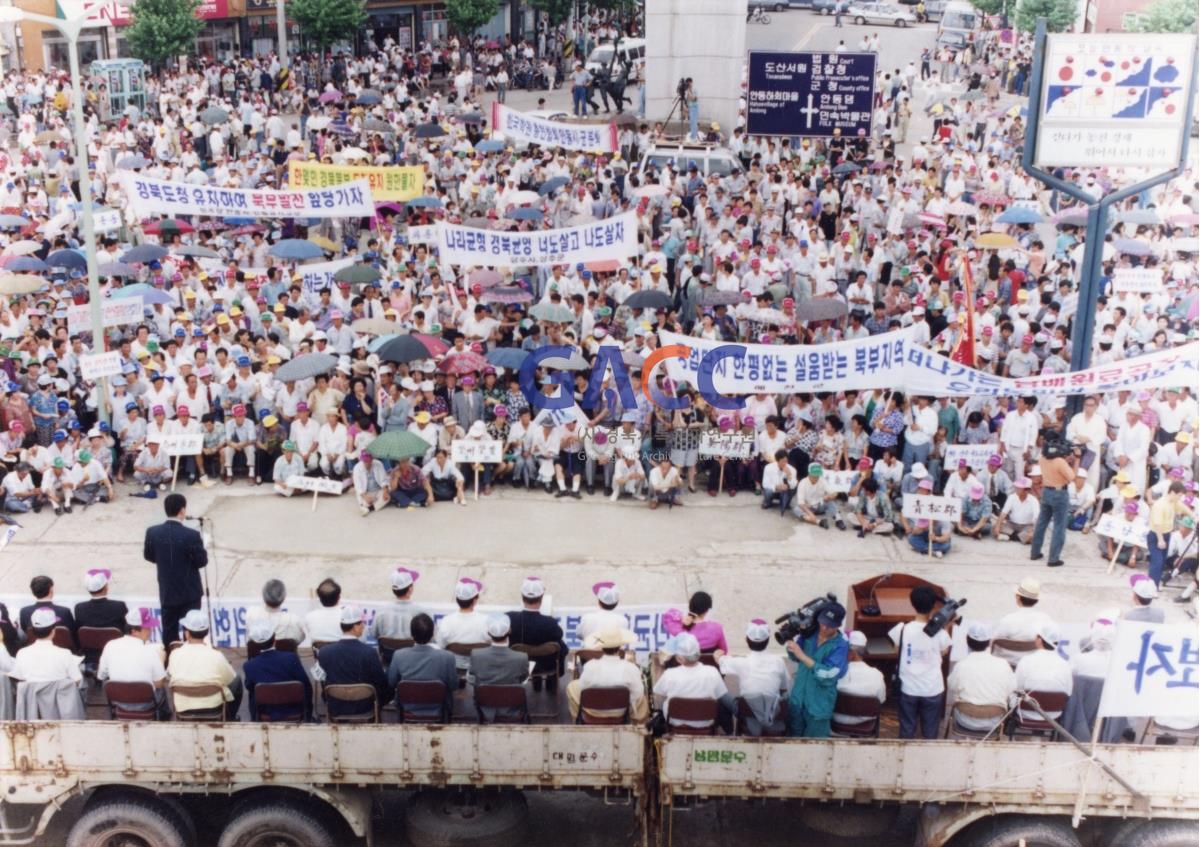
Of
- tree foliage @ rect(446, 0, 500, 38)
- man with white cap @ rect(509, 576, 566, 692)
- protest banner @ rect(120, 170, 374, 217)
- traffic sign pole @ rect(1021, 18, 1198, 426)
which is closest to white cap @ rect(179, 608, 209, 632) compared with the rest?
man with white cap @ rect(509, 576, 566, 692)

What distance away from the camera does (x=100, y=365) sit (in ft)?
54.0

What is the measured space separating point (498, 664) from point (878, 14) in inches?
2293

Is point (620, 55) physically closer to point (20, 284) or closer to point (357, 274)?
point (357, 274)

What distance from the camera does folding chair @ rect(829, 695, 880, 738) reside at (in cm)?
961

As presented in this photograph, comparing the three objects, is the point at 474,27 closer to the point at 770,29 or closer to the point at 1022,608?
the point at 770,29

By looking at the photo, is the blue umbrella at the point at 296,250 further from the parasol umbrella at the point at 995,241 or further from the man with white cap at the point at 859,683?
the man with white cap at the point at 859,683

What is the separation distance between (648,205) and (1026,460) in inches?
442

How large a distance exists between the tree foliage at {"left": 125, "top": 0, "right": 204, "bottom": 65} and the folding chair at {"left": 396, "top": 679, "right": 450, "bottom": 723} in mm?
37094

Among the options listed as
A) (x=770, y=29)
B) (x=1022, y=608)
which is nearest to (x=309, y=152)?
(x=1022, y=608)

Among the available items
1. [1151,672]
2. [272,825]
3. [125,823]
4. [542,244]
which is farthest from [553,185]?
[1151,672]

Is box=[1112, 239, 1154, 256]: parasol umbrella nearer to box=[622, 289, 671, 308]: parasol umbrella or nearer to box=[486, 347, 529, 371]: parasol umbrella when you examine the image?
box=[622, 289, 671, 308]: parasol umbrella

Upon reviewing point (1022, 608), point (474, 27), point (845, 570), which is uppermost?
point (474, 27)

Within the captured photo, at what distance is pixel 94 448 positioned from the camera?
639 inches

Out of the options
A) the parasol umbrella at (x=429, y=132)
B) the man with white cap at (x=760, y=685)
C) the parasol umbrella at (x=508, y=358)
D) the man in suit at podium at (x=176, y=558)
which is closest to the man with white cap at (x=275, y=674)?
the man in suit at podium at (x=176, y=558)
